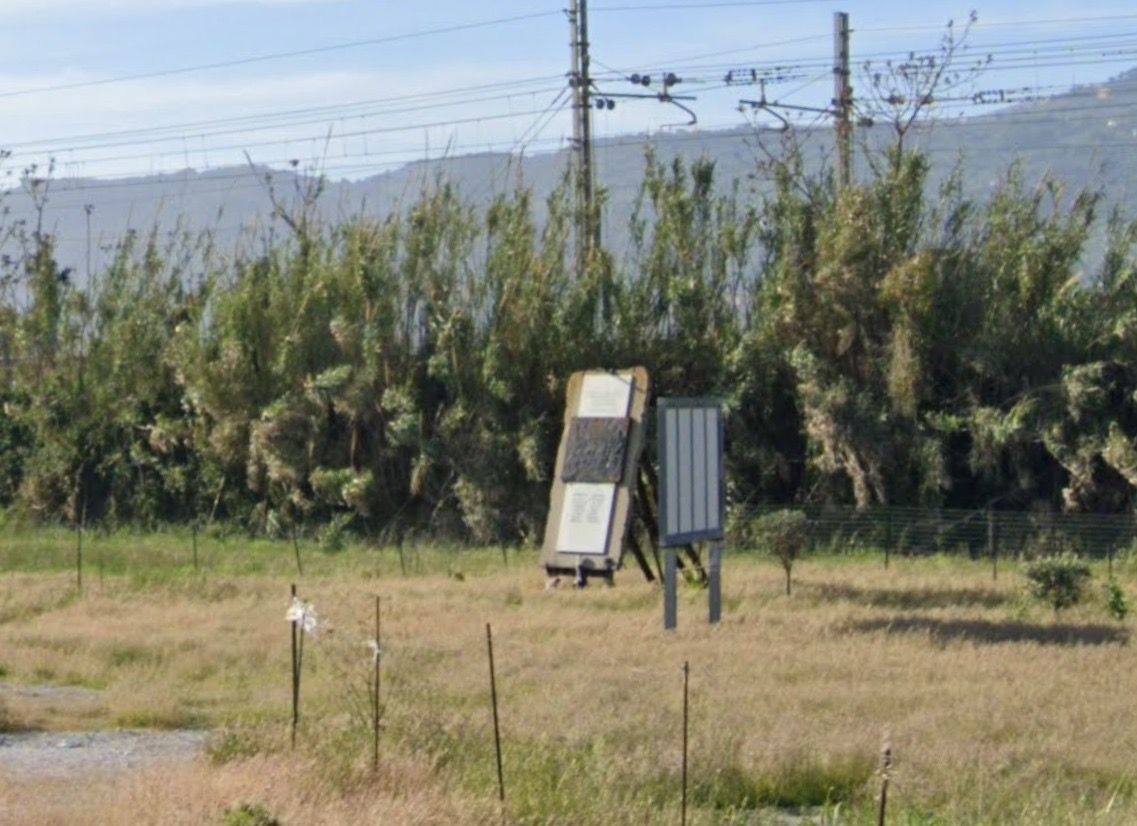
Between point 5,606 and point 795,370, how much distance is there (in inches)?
689

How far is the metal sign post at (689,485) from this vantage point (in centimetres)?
2036

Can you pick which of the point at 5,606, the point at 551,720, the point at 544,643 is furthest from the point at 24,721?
the point at 5,606

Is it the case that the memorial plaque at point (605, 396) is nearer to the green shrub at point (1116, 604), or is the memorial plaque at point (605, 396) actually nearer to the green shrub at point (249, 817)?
the green shrub at point (1116, 604)

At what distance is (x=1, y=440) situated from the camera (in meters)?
42.5

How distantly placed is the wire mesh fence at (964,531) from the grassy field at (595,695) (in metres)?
4.05

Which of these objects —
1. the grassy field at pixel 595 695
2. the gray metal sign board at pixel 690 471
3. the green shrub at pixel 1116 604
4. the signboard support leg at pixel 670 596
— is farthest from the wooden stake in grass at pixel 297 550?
the green shrub at pixel 1116 604

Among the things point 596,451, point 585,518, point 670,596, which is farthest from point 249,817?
point 596,451

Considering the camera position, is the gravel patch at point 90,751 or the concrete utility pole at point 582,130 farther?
the concrete utility pole at point 582,130

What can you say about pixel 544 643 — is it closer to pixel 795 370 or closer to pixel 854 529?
pixel 854 529

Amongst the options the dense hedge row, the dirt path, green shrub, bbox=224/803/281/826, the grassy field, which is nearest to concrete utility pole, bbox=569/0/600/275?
the dense hedge row

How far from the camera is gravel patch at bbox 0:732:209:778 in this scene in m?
12.4

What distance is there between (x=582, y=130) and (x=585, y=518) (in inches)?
697

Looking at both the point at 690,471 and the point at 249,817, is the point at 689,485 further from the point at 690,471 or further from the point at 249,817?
the point at 249,817

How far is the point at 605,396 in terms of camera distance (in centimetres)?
2202
